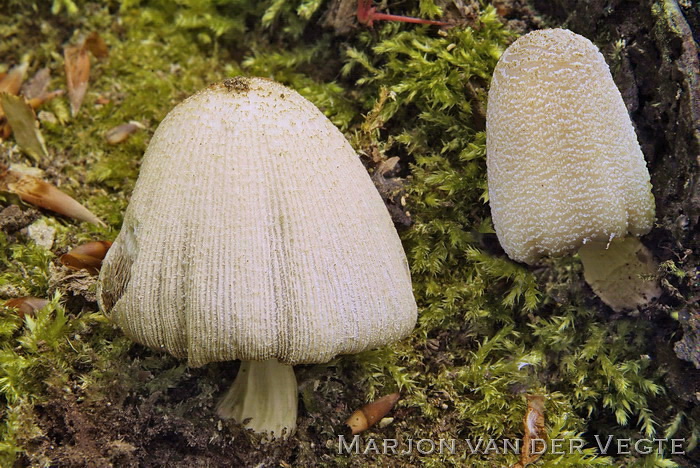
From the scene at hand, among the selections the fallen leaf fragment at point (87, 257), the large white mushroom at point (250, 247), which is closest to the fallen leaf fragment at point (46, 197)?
the fallen leaf fragment at point (87, 257)

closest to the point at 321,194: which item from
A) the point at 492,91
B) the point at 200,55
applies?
the point at 492,91

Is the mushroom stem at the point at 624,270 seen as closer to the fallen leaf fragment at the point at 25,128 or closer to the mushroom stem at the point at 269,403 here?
the mushroom stem at the point at 269,403

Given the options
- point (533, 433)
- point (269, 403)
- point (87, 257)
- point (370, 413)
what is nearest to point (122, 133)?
point (87, 257)

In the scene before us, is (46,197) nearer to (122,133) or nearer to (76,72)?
(122,133)

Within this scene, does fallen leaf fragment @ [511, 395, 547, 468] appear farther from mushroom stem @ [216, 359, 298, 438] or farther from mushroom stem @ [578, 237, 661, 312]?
mushroom stem @ [216, 359, 298, 438]

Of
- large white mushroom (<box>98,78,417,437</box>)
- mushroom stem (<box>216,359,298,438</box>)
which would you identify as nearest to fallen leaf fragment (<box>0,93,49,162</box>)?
large white mushroom (<box>98,78,417,437</box>)

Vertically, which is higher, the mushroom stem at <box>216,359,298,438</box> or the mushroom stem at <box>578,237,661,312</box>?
the mushroom stem at <box>578,237,661,312</box>
